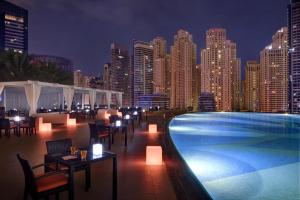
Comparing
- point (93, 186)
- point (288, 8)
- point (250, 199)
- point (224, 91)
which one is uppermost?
point (288, 8)

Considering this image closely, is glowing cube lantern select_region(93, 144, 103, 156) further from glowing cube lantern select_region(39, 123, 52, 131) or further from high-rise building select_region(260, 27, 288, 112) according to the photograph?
high-rise building select_region(260, 27, 288, 112)

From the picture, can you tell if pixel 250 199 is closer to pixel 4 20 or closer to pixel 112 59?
pixel 4 20

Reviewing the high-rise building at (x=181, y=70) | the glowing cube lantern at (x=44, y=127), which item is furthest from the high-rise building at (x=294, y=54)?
the glowing cube lantern at (x=44, y=127)

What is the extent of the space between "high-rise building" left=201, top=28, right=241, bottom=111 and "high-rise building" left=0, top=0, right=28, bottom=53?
57.1 metres

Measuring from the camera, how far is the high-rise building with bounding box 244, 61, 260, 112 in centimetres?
8606

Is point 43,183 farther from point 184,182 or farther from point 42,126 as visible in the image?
point 42,126

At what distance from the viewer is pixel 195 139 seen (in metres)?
11.3

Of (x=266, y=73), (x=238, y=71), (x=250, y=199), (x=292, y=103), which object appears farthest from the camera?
(x=238, y=71)

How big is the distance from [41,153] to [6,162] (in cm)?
96

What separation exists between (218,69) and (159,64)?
1951 cm

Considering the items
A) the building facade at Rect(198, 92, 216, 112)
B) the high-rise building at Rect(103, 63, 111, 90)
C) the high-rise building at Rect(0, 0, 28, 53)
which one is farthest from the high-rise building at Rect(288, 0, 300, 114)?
the high-rise building at Rect(0, 0, 28, 53)

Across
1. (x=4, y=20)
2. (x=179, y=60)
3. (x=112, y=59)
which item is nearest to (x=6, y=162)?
(x=179, y=60)

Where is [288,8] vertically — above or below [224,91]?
above

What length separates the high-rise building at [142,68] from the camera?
287 feet
